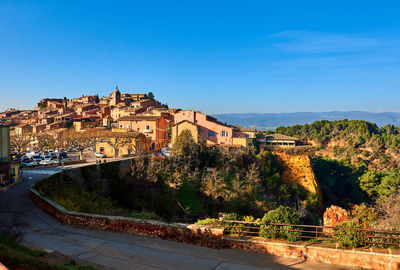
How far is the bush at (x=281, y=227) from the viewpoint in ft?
30.6

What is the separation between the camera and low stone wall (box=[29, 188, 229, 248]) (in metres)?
10.1

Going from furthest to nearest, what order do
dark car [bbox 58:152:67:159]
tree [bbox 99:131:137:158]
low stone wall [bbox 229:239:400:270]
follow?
1. dark car [bbox 58:152:67:159]
2. tree [bbox 99:131:137:158]
3. low stone wall [bbox 229:239:400:270]

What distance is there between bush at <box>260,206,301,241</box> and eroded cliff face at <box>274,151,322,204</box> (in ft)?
103

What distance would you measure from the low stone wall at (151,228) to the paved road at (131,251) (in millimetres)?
234

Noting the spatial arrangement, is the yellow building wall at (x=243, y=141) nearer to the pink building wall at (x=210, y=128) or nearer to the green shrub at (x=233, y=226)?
the pink building wall at (x=210, y=128)

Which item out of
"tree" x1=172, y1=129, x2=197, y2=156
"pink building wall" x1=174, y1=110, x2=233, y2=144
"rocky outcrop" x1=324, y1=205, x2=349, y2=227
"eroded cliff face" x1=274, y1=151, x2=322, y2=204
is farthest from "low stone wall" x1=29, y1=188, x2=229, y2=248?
"pink building wall" x1=174, y1=110, x2=233, y2=144

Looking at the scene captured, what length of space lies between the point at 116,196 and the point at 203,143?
16478 mm

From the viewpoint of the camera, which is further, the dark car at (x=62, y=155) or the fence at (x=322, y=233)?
the dark car at (x=62, y=155)

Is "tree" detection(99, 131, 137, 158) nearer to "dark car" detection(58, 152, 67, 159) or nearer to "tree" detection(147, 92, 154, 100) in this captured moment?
"dark car" detection(58, 152, 67, 159)

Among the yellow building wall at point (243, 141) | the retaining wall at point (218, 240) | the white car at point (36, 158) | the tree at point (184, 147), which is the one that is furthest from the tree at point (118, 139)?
the retaining wall at point (218, 240)

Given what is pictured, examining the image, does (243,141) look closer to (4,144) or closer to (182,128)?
(182,128)

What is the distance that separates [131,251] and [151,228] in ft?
→ 4.95

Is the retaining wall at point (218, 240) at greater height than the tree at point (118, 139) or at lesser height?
lesser

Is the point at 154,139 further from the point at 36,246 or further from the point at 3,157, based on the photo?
the point at 36,246
